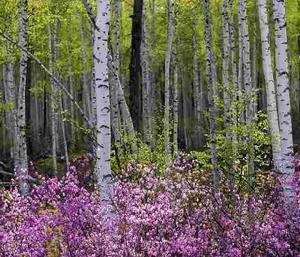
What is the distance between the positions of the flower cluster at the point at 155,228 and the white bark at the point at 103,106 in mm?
296

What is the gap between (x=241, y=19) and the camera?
46.3ft

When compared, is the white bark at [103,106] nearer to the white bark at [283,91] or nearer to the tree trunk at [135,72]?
the white bark at [283,91]

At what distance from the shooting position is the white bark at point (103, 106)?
727cm

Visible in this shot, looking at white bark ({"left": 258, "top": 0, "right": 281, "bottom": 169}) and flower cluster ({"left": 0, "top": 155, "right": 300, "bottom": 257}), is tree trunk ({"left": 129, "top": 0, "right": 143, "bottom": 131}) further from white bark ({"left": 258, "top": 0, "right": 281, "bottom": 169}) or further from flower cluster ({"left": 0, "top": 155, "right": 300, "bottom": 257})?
flower cluster ({"left": 0, "top": 155, "right": 300, "bottom": 257})

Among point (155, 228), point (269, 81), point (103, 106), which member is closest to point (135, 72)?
point (269, 81)

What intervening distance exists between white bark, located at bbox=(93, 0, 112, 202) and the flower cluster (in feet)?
0.97

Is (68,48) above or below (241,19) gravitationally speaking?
above

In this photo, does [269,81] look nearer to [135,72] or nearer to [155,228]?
[135,72]

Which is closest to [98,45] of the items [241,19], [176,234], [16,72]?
[176,234]

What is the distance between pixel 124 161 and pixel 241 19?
4.93 metres

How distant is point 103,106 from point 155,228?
1.90 m

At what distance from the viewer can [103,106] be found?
286 inches

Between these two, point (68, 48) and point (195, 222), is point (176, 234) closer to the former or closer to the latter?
point (195, 222)

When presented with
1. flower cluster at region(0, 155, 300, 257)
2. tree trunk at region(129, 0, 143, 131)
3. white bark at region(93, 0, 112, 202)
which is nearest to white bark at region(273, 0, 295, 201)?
flower cluster at region(0, 155, 300, 257)
